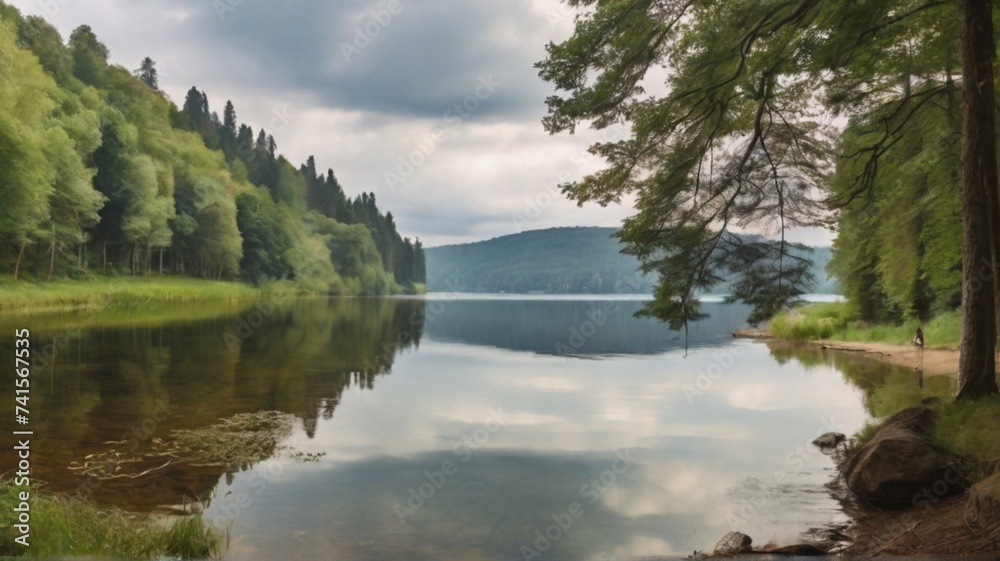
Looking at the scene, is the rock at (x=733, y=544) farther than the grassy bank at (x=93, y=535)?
Yes

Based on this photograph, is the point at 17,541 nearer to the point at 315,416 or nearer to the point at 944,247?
the point at 315,416

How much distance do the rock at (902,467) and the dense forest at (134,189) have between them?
49.4m

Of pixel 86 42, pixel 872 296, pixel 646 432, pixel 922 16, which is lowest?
pixel 646 432

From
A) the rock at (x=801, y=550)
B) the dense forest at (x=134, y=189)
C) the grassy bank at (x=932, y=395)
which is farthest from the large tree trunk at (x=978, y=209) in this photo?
the dense forest at (x=134, y=189)

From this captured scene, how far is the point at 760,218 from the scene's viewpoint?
46.9 feet

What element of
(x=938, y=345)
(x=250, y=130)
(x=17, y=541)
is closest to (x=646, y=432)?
(x=17, y=541)

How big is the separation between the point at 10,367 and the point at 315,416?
1184 cm

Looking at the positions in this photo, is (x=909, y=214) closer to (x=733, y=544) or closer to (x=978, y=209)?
(x=978, y=209)

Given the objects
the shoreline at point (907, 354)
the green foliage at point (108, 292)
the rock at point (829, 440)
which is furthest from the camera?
the green foliage at point (108, 292)

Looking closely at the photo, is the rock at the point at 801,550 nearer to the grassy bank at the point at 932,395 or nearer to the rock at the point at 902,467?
the rock at the point at 902,467

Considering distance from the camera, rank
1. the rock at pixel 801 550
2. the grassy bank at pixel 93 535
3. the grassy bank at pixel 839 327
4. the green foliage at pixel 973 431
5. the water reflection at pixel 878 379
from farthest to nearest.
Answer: the grassy bank at pixel 839 327
the water reflection at pixel 878 379
the green foliage at pixel 973 431
the rock at pixel 801 550
the grassy bank at pixel 93 535

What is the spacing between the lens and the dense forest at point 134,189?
154ft

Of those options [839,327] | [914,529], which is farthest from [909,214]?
[839,327]

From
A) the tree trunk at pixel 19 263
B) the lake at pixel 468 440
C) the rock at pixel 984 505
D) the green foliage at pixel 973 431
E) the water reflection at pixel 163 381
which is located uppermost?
the tree trunk at pixel 19 263
